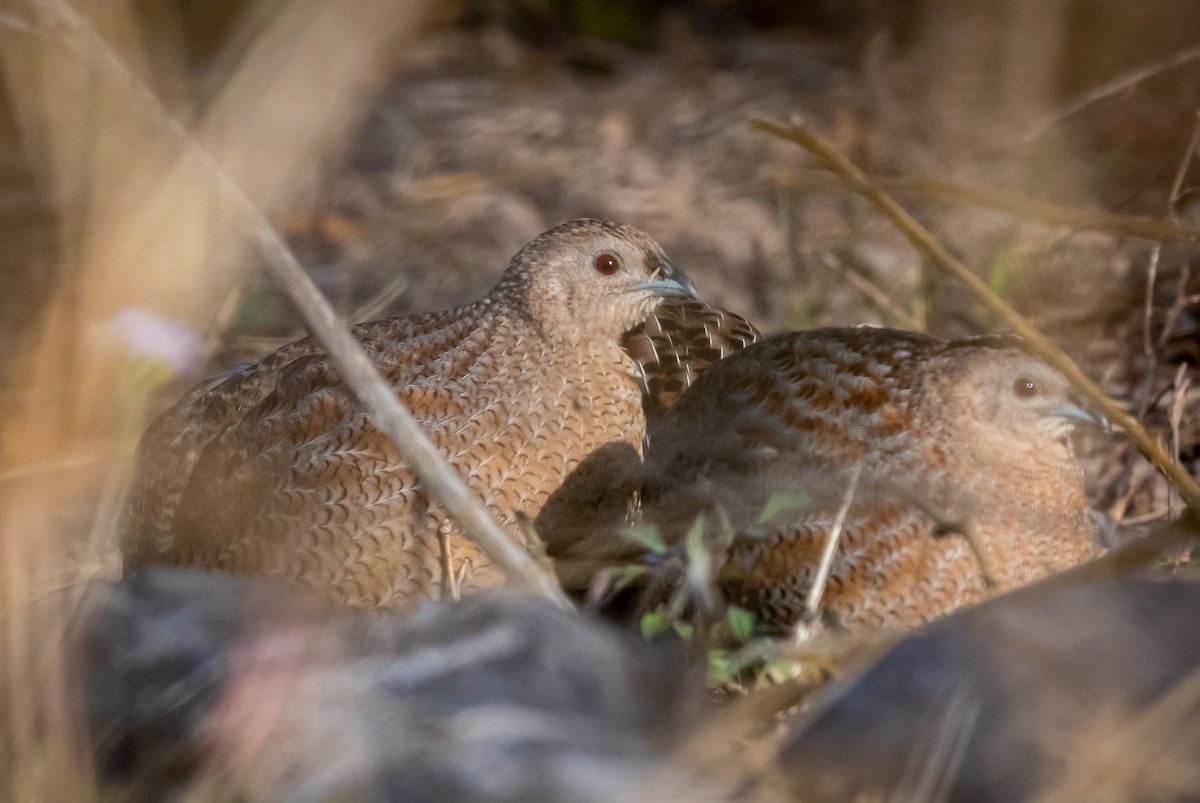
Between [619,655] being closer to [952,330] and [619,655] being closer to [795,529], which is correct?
[795,529]

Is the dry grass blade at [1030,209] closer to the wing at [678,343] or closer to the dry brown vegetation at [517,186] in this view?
the dry brown vegetation at [517,186]

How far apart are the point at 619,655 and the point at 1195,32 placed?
3.38 m

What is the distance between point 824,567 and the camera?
230 cm

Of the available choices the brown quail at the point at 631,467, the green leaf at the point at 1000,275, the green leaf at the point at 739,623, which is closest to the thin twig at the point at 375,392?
the green leaf at the point at 739,623

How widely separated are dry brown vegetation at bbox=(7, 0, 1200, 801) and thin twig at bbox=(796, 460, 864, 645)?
49 centimetres

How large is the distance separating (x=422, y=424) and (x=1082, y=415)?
1334mm

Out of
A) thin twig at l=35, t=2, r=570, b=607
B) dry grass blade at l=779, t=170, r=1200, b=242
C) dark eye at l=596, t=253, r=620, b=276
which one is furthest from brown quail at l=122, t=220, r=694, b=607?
dry grass blade at l=779, t=170, r=1200, b=242

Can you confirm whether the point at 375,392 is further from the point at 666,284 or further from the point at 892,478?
Answer: the point at 666,284

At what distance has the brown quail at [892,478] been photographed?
257 centimetres

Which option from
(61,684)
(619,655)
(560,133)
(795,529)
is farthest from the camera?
(560,133)

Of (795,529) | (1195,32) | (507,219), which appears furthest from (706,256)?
(795,529)

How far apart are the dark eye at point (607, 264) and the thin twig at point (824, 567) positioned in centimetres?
80

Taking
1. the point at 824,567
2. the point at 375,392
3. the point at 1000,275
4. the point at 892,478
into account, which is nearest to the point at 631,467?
the point at 892,478

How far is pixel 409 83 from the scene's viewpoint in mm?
5969
